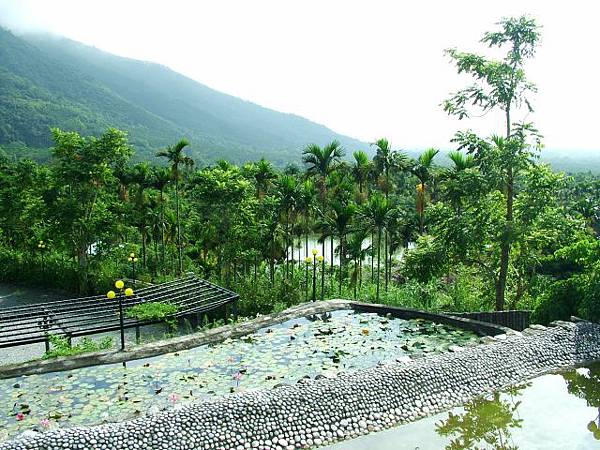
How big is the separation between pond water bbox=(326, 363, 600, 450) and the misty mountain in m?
85.5

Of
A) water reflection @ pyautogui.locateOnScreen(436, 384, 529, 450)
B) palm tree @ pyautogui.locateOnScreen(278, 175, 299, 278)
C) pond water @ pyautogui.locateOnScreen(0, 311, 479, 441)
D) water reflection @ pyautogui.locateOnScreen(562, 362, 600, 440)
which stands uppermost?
palm tree @ pyautogui.locateOnScreen(278, 175, 299, 278)

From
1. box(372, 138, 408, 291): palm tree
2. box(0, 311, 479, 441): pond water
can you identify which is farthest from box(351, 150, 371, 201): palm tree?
box(0, 311, 479, 441): pond water

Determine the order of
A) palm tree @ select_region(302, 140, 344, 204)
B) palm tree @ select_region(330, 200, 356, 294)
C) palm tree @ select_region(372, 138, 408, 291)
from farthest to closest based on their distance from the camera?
palm tree @ select_region(372, 138, 408, 291) < palm tree @ select_region(302, 140, 344, 204) < palm tree @ select_region(330, 200, 356, 294)

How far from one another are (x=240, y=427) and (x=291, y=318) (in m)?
6.07

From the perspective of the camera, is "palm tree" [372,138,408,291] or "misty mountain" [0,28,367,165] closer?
"palm tree" [372,138,408,291]

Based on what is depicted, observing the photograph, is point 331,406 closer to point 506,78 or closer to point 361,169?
point 506,78

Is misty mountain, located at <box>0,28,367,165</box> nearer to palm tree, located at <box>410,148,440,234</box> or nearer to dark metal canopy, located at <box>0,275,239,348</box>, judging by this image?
palm tree, located at <box>410,148,440,234</box>

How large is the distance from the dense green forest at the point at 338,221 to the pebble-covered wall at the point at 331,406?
10.0ft

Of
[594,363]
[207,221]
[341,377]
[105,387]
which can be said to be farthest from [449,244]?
[207,221]

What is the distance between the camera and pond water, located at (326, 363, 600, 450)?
8258 millimetres

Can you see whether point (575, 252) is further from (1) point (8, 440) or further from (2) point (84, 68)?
(2) point (84, 68)

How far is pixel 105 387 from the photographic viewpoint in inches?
380

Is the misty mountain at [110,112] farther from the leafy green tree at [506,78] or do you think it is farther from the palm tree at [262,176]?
the leafy green tree at [506,78]

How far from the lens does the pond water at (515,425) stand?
27.1 ft
